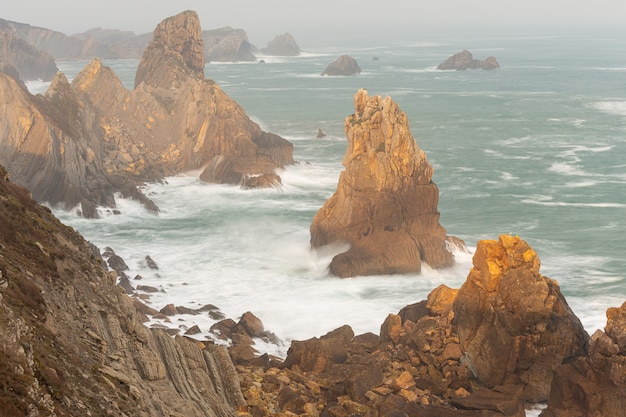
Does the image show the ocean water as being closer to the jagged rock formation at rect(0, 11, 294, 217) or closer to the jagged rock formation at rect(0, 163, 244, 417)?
the jagged rock formation at rect(0, 11, 294, 217)

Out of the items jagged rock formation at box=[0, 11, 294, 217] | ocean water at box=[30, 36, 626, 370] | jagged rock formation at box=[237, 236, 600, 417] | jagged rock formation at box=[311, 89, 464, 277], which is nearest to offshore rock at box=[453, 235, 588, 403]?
jagged rock formation at box=[237, 236, 600, 417]

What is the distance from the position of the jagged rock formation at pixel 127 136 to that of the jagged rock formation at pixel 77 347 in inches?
1411

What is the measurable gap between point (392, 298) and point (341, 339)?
13479 mm

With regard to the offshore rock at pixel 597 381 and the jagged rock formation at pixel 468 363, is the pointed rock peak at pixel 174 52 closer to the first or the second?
the jagged rock formation at pixel 468 363

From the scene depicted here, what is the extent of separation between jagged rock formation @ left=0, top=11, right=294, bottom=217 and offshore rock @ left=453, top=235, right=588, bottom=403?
39595 mm

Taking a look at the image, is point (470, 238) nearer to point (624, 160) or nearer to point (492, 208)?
point (492, 208)

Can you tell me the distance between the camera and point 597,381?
98.9 ft

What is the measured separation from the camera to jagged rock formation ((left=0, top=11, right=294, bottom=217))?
67500 millimetres

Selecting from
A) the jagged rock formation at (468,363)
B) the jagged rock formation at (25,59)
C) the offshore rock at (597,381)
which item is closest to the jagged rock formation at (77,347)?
the jagged rock formation at (468,363)

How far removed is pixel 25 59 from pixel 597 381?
162 m

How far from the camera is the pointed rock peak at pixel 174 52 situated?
99.2 m

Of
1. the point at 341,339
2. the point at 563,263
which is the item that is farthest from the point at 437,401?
the point at 563,263

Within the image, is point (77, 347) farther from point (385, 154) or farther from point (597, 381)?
point (385, 154)

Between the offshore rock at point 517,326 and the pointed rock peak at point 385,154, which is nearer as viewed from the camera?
the offshore rock at point 517,326
